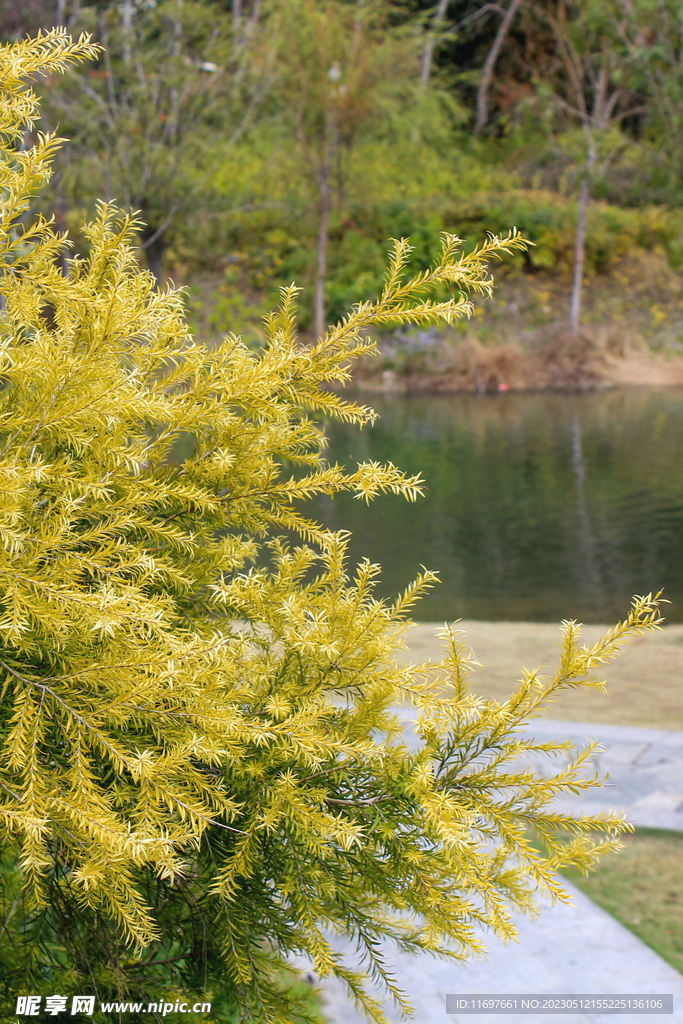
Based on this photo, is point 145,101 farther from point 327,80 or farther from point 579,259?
point 579,259

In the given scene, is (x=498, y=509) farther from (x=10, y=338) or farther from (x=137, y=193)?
(x=10, y=338)

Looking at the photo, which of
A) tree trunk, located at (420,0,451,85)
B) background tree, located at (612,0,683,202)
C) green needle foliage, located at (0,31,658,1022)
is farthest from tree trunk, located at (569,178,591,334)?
green needle foliage, located at (0,31,658,1022)

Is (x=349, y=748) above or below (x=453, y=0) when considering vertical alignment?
below

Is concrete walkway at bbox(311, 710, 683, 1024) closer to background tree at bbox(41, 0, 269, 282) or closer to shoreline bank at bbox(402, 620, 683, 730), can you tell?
shoreline bank at bbox(402, 620, 683, 730)

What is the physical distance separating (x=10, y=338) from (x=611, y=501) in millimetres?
11472

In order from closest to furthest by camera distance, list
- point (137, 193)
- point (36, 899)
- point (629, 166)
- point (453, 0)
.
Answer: point (36, 899) → point (137, 193) → point (629, 166) → point (453, 0)

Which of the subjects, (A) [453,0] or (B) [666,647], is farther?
(A) [453,0]

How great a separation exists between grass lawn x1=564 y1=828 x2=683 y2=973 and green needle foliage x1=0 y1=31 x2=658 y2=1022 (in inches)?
65.4

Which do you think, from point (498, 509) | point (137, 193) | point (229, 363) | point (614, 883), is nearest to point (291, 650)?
point (229, 363)

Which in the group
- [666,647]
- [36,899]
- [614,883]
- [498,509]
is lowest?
[498,509]

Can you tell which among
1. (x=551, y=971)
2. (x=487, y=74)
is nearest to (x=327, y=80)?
(x=487, y=74)

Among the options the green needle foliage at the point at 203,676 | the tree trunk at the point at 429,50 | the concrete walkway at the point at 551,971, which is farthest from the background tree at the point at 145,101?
the tree trunk at the point at 429,50

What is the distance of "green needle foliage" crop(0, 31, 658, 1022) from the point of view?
1515 millimetres

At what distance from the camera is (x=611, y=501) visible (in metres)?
12.4
